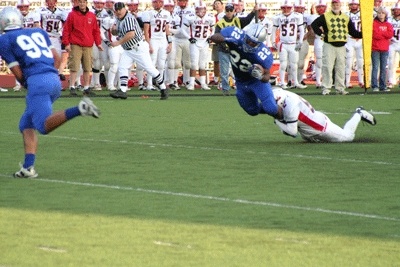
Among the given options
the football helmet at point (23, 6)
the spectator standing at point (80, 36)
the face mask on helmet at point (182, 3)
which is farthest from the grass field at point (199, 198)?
the face mask on helmet at point (182, 3)

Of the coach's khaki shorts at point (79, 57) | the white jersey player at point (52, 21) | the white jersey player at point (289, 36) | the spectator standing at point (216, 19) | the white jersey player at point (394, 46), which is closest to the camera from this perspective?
the coach's khaki shorts at point (79, 57)

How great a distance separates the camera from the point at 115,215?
8.71 meters

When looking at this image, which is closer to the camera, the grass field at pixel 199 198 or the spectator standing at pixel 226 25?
the grass field at pixel 199 198

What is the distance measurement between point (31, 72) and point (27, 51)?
0.64 ft

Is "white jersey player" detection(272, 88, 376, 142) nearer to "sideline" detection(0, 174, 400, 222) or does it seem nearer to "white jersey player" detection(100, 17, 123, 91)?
"sideline" detection(0, 174, 400, 222)

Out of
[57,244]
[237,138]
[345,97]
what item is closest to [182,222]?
[57,244]

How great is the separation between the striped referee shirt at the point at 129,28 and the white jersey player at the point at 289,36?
6465mm

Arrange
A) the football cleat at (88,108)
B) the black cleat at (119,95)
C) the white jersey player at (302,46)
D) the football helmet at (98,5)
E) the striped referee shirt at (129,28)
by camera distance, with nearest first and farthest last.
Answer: the football cleat at (88,108), the striped referee shirt at (129,28), the black cleat at (119,95), the football helmet at (98,5), the white jersey player at (302,46)

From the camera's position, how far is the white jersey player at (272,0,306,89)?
27.5 m

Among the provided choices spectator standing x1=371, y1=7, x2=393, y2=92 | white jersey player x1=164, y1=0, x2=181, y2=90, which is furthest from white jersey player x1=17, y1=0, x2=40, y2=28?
spectator standing x1=371, y1=7, x2=393, y2=92

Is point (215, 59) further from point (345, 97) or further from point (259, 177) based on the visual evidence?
point (259, 177)

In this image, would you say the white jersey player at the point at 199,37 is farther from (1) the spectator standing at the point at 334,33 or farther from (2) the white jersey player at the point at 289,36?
(1) the spectator standing at the point at 334,33

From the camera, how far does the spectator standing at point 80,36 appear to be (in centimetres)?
2308

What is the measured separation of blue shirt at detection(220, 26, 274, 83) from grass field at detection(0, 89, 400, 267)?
0.91 m
